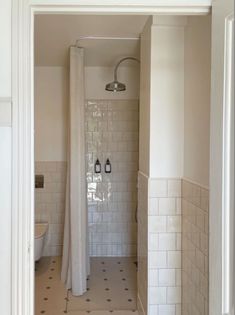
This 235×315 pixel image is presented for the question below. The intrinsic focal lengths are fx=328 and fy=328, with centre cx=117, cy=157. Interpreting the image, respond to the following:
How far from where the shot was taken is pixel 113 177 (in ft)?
12.9

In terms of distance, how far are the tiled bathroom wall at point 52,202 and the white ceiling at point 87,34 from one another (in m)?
1.22

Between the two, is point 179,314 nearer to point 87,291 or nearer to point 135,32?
point 87,291

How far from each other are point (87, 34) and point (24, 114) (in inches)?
65.4

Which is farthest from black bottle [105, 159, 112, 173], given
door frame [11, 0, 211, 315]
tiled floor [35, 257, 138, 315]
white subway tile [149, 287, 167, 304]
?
door frame [11, 0, 211, 315]

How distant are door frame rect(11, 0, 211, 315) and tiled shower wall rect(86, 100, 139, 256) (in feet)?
8.46

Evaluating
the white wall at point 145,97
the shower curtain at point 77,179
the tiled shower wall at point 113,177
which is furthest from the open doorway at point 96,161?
the white wall at point 145,97

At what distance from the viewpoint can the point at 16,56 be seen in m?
1.30

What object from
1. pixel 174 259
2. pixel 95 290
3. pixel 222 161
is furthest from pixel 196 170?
pixel 95 290

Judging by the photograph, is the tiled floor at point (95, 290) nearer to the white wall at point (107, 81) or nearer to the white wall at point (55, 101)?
the white wall at point (55, 101)

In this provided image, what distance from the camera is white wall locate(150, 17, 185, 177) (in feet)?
7.51

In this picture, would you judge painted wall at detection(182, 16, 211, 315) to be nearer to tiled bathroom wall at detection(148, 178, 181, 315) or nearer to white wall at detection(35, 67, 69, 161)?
tiled bathroom wall at detection(148, 178, 181, 315)

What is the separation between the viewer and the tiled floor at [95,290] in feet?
9.11

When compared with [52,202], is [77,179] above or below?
above

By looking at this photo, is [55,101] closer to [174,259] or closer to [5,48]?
[174,259]
